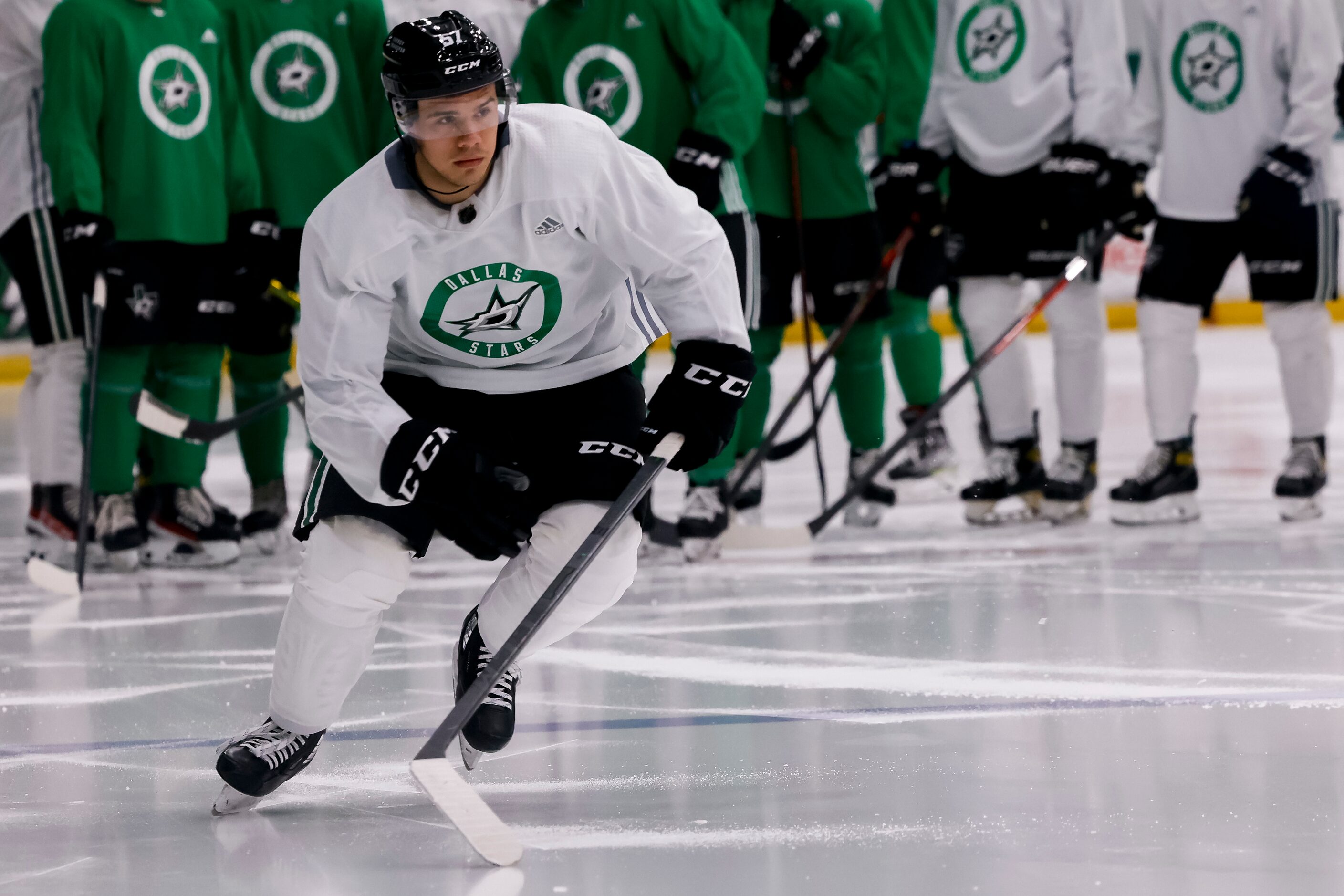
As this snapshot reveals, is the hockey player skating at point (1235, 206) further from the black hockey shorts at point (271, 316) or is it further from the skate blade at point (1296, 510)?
the black hockey shorts at point (271, 316)

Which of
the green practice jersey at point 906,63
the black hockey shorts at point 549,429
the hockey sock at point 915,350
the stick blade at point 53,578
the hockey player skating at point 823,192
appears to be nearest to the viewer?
the black hockey shorts at point 549,429

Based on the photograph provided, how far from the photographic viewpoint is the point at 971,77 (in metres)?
4.22

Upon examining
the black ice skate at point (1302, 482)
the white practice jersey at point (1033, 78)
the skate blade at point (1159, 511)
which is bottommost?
the skate blade at point (1159, 511)

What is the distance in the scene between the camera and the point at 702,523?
3.77 metres

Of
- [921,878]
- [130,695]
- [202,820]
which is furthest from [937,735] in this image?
[130,695]

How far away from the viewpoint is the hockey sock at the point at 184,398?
3979 mm

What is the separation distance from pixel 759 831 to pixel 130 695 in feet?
3.81

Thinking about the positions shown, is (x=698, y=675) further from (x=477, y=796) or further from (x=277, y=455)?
(x=277, y=455)

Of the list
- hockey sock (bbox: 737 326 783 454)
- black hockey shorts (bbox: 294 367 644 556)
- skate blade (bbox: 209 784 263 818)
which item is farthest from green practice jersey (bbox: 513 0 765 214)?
skate blade (bbox: 209 784 263 818)

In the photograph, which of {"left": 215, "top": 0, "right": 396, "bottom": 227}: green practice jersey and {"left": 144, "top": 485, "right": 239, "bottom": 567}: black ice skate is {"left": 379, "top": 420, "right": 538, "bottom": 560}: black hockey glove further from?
{"left": 215, "top": 0, "right": 396, "bottom": 227}: green practice jersey

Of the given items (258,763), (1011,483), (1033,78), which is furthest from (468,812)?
(1033,78)

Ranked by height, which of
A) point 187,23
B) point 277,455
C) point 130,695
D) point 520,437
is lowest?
point 277,455

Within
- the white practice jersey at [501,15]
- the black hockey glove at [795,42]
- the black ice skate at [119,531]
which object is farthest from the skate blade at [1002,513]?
the black ice skate at [119,531]

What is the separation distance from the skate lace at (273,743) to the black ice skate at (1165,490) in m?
2.44
